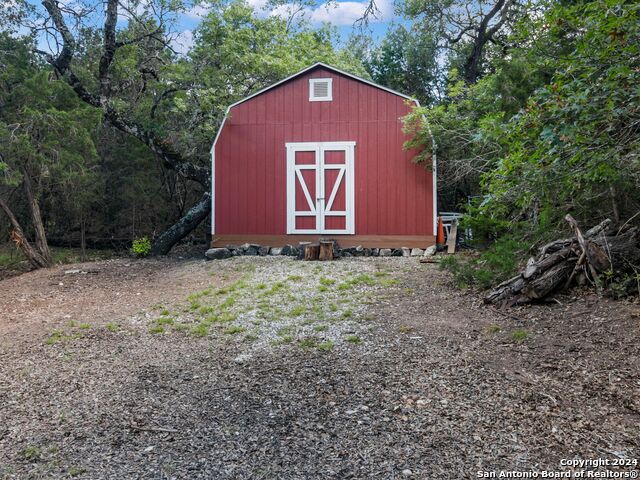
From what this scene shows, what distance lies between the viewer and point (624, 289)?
4551 millimetres

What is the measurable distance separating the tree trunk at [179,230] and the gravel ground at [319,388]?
5520 millimetres

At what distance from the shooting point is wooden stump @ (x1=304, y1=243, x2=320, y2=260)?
379 inches

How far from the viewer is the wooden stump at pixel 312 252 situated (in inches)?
379

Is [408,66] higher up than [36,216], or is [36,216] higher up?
[408,66]

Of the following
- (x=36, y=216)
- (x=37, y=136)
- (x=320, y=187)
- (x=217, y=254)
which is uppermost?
(x=37, y=136)

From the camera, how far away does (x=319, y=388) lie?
3.48 meters

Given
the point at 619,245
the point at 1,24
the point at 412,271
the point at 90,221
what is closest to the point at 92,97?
the point at 1,24

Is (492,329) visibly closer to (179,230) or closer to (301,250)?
(301,250)

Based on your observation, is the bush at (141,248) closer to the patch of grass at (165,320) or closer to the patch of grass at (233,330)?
the patch of grass at (165,320)

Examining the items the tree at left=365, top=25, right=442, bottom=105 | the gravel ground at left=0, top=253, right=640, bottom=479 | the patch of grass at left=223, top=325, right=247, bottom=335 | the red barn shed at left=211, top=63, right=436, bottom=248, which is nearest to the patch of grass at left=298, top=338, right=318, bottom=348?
the gravel ground at left=0, top=253, right=640, bottom=479

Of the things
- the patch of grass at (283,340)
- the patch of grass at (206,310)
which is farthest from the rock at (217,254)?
the patch of grass at (283,340)

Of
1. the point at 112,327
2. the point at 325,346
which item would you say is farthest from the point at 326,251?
the point at 325,346

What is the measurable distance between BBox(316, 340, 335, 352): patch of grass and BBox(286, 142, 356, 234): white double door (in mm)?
6280

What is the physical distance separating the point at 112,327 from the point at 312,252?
4.84 metres
